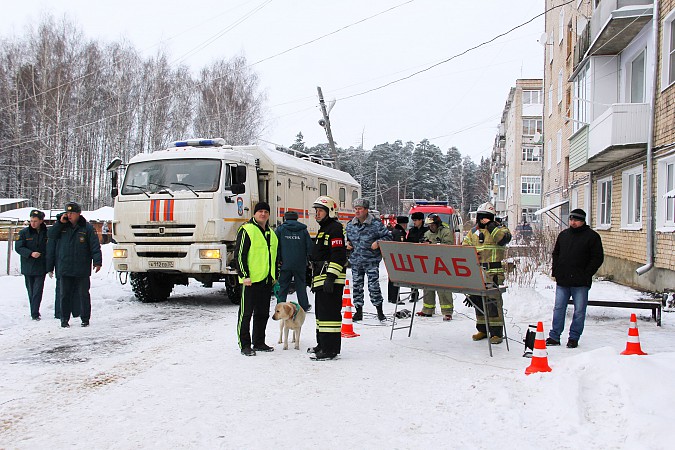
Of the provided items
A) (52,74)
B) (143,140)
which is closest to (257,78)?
(143,140)

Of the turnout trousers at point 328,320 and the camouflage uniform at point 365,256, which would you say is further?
the camouflage uniform at point 365,256

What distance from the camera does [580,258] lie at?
280 inches

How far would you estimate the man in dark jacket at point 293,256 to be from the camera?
380 inches

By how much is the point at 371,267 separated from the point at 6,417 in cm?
572

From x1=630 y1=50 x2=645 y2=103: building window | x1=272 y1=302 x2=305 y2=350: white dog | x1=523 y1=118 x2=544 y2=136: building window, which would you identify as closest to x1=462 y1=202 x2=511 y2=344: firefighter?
x1=272 y1=302 x2=305 y2=350: white dog

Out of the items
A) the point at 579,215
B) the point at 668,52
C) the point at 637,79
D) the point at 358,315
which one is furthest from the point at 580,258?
the point at 637,79

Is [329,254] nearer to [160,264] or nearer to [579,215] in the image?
[579,215]

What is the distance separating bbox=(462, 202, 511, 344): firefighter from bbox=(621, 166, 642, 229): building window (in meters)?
8.48

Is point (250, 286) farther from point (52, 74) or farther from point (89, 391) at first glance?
point (52, 74)

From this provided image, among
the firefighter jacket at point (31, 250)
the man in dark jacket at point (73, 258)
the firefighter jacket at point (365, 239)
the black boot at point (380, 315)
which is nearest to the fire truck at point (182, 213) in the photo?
the firefighter jacket at point (31, 250)

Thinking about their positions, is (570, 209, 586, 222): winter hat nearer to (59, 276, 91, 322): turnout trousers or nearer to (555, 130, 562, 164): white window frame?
(59, 276, 91, 322): turnout trousers

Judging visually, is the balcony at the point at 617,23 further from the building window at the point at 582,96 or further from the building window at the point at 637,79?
the building window at the point at 582,96

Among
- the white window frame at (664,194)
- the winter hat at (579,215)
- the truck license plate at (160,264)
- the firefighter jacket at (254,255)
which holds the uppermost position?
the white window frame at (664,194)

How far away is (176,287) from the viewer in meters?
14.7
